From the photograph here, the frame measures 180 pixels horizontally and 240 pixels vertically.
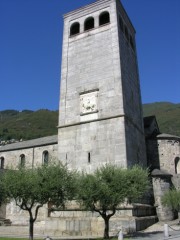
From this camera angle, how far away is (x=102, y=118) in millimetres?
26656

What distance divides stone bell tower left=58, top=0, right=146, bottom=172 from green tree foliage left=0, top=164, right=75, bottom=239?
6.39m

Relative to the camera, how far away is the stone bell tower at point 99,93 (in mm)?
25875

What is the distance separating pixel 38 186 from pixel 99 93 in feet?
41.7

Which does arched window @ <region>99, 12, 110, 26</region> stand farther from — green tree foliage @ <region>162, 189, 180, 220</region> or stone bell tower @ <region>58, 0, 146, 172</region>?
green tree foliage @ <region>162, 189, 180, 220</region>

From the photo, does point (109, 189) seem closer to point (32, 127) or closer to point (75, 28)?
point (75, 28)

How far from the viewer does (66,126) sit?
2858cm

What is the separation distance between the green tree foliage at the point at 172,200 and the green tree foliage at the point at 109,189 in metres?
6.54

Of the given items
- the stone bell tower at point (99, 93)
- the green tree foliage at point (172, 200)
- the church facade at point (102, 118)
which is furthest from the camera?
the stone bell tower at point (99, 93)

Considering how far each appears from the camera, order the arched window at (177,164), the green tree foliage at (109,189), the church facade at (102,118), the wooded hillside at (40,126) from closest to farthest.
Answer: the green tree foliage at (109,189), the church facade at (102,118), the arched window at (177,164), the wooded hillside at (40,126)

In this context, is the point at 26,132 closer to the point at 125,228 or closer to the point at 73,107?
the point at 73,107

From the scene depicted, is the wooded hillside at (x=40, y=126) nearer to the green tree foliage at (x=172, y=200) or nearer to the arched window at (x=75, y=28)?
the arched window at (x=75, y=28)

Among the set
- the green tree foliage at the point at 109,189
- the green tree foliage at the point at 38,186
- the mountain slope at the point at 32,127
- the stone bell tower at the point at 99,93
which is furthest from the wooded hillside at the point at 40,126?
the green tree foliage at the point at 38,186

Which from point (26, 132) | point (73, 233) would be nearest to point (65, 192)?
point (73, 233)

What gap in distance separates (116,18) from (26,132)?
281 ft
